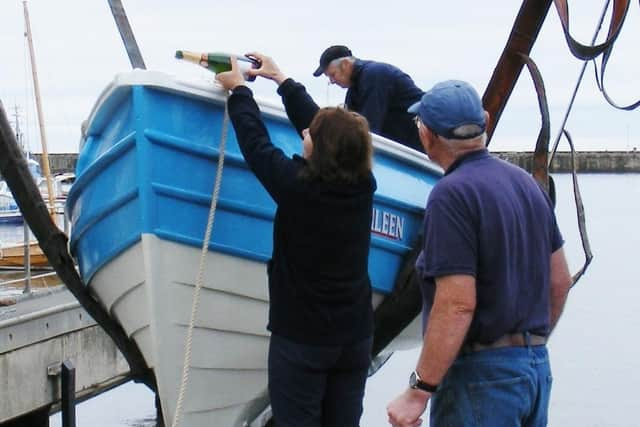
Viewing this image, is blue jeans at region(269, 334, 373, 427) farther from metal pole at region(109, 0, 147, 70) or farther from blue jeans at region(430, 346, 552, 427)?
metal pole at region(109, 0, 147, 70)

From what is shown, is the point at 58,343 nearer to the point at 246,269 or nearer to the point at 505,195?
the point at 246,269

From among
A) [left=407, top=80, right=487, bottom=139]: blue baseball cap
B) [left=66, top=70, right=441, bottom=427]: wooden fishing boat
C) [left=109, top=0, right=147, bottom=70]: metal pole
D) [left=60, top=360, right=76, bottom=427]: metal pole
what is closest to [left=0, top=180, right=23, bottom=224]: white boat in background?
[left=60, top=360, right=76, bottom=427]: metal pole

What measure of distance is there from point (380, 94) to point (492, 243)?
249 cm

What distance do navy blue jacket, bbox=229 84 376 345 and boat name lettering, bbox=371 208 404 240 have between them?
1.30 m

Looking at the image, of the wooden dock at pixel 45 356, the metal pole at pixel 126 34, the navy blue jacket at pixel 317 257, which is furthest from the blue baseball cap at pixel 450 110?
the wooden dock at pixel 45 356

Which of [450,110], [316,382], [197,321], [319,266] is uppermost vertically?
[450,110]

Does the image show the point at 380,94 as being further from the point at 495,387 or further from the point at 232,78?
the point at 495,387

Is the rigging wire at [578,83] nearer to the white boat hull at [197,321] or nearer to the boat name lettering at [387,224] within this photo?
the boat name lettering at [387,224]

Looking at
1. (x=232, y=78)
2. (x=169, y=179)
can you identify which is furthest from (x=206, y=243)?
(x=232, y=78)

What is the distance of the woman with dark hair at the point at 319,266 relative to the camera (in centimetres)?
354

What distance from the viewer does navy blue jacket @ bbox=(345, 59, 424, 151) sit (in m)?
5.25

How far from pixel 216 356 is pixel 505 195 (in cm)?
A: 224

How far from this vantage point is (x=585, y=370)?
18.9m

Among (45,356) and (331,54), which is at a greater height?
(331,54)
